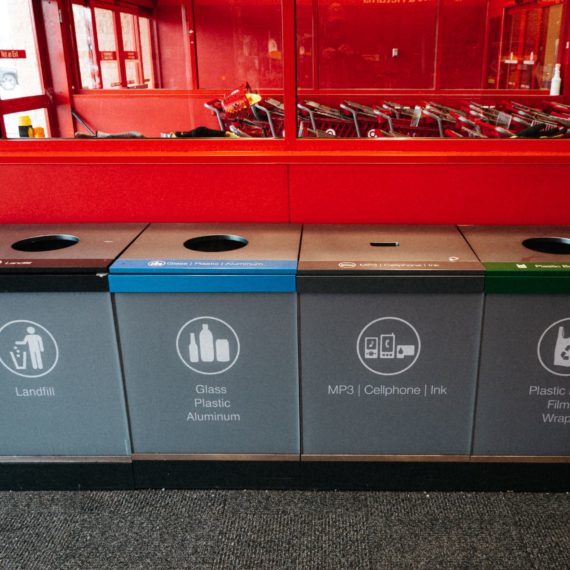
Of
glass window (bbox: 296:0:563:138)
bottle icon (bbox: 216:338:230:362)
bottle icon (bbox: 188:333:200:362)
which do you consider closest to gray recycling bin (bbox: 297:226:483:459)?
bottle icon (bbox: 216:338:230:362)

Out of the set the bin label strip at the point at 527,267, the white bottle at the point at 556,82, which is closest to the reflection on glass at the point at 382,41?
the white bottle at the point at 556,82

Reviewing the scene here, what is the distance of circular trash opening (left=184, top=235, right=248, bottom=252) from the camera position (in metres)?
2.46

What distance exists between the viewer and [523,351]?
2186mm

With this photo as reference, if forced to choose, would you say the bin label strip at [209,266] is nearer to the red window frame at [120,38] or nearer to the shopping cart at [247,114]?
the shopping cart at [247,114]

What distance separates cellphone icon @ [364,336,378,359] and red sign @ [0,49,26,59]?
384 cm

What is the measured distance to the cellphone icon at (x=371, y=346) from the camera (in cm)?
220

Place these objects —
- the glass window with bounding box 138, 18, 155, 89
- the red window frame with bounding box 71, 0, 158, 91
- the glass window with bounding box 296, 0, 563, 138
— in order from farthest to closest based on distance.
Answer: the glass window with bounding box 138, 18, 155, 89 → the glass window with bounding box 296, 0, 563, 138 → the red window frame with bounding box 71, 0, 158, 91

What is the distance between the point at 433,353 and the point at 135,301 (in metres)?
1.03

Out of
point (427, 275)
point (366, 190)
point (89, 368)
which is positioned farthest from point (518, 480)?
point (89, 368)

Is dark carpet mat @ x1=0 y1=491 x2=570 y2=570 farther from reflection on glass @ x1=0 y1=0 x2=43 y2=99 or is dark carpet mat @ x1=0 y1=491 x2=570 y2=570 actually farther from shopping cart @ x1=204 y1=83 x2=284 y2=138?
reflection on glass @ x1=0 y1=0 x2=43 y2=99

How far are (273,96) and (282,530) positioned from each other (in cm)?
368

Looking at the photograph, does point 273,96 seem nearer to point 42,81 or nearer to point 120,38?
point 42,81

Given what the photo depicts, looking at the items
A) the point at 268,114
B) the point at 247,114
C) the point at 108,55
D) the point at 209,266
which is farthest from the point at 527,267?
the point at 108,55

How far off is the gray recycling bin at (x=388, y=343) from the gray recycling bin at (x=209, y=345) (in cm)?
9
